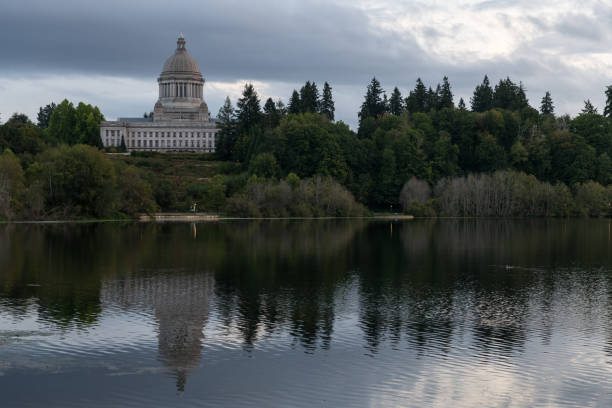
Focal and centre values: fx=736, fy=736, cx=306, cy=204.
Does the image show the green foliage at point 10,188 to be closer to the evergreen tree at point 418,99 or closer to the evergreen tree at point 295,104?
the evergreen tree at point 295,104

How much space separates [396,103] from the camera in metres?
176

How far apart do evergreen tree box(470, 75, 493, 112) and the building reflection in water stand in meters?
145

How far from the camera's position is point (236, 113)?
162 meters

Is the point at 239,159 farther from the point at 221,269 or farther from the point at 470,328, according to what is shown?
the point at 470,328

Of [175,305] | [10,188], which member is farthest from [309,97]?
[175,305]

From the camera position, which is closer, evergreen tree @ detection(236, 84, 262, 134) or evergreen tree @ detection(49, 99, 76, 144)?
evergreen tree @ detection(236, 84, 262, 134)

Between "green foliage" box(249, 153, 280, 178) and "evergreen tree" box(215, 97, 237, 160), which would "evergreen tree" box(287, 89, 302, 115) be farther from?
"green foliage" box(249, 153, 280, 178)

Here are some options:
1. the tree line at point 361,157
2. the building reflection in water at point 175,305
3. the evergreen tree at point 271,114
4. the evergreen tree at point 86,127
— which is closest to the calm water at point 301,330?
the building reflection in water at point 175,305

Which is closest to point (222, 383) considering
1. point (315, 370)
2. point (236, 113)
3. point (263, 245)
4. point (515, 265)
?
point (315, 370)

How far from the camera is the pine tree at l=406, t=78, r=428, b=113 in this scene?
554 feet

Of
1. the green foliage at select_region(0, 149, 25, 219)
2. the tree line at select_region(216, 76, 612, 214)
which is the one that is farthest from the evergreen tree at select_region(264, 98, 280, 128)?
the green foliage at select_region(0, 149, 25, 219)

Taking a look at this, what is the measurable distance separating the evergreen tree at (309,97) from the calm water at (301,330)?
116m

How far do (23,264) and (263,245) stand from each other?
2090cm

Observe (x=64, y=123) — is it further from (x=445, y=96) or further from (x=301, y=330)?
(x=301, y=330)
